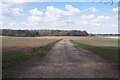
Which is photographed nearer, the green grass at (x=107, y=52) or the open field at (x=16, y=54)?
the open field at (x=16, y=54)

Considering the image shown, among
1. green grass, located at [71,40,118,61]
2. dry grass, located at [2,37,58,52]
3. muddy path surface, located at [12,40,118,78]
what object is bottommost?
muddy path surface, located at [12,40,118,78]

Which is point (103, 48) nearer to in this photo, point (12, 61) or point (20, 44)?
point (20, 44)

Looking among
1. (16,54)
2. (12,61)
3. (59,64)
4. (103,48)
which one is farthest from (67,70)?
(103,48)

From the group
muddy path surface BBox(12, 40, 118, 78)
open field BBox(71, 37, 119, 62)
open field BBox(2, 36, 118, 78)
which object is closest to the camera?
Result: muddy path surface BBox(12, 40, 118, 78)

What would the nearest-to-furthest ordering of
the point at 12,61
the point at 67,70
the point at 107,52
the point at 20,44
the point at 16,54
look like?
the point at 67,70 < the point at 12,61 < the point at 16,54 < the point at 107,52 < the point at 20,44

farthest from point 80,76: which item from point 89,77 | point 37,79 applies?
point 37,79

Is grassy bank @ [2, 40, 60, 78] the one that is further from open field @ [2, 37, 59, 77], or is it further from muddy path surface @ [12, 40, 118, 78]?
muddy path surface @ [12, 40, 118, 78]

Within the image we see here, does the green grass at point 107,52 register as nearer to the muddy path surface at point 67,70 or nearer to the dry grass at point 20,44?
the muddy path surface at point 67,70

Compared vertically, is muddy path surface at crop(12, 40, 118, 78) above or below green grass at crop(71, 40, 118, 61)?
below

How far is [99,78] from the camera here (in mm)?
13969

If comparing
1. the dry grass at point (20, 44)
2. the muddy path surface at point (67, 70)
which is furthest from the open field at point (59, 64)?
the dry grass at point (20, 44)

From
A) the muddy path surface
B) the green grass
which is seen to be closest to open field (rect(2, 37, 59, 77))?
the muddy path surface

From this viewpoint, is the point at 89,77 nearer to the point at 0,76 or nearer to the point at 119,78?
the point at 119,78

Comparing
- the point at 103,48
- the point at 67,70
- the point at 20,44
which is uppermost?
the point at 20,44
